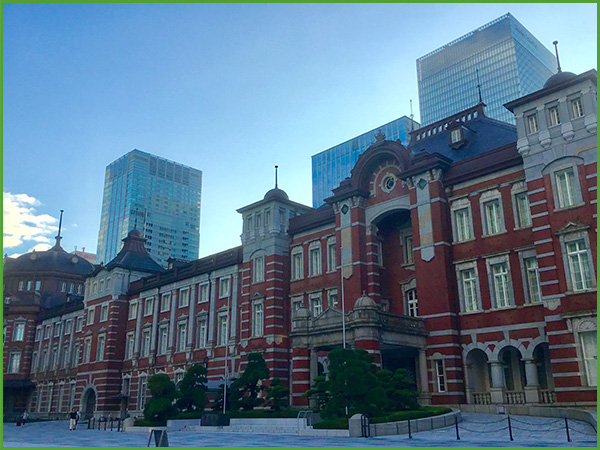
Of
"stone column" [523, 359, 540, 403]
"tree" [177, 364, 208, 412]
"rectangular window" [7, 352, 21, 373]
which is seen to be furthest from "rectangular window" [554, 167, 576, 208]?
"rectangular window" [7, 352, 21, 373]

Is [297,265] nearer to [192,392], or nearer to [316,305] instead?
[316,305]

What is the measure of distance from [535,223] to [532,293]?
3523 mm

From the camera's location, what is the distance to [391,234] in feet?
120

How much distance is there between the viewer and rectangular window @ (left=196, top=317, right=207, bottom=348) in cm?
4625

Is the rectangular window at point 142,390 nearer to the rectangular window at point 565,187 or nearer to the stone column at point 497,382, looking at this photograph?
the stone column at point 497,382

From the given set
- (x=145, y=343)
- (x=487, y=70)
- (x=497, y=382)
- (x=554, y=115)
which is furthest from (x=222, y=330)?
(x=487, y=70)

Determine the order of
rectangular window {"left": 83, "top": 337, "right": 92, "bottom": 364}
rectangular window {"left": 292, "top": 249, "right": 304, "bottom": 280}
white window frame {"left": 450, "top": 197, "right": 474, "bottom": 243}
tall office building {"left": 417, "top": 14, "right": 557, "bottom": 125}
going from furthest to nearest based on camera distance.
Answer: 1. tall office building {"left": 417, "top": 14, "right": 557, "bottom": 125}
2. rectangular window {"left": 83, "top": 337, "right": 92, "bottom": 364}
3. rectangular window {"left": 292, "top": 249, "right": 304, "bottom": 280}
4. white window frame {"left": 450, "top": 197, "right": 474, "bottom": 243}

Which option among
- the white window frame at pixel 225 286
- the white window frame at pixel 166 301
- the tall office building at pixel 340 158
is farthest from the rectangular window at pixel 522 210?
the tall office building at pixel 340 158

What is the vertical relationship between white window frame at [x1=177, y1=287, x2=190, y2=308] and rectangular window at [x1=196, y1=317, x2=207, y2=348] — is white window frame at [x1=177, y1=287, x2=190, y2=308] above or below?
above

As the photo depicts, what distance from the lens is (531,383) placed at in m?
27.0

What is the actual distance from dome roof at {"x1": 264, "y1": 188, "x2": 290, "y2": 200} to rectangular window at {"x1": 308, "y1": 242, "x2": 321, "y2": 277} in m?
5.21

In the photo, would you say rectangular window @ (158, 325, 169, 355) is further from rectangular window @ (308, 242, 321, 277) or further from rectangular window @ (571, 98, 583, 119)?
rectangular window @ (571, 98, 583, 119)

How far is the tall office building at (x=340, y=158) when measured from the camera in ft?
461

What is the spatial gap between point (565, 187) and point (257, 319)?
22899 mm
